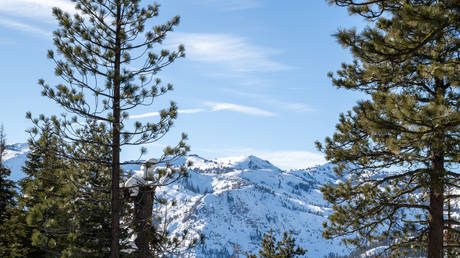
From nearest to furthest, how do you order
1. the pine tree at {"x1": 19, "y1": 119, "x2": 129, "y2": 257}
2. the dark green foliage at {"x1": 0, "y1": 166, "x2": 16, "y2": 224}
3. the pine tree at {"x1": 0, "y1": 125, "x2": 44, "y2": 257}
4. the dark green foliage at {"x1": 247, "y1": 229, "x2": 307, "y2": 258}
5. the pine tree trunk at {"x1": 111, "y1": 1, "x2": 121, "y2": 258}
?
the pine tree at {"x1": 19, "y1": 119, "x2": 129, "y2": 257}
the pine tree trunk at {"x1": 111, "y1": 1, "x2": 121, "y2": 258}
the pine tree at {"x1": 0, "y1": 125, "x2": 44, "y2": 257}
the dark green foliage at {"x1": 0, "y1": 166, "x2": 16, "y2": 224}
the dark green foliage at {"x1": 247, "y1": 229, "x2": 307, "y2": 258}

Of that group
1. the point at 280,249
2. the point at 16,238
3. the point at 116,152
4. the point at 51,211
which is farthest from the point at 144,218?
the point at 280,249

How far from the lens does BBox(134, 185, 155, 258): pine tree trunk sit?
9.50m

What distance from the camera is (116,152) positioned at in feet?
32.3

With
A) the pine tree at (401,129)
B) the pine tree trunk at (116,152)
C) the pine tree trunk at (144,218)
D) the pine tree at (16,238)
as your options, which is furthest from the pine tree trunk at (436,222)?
the pine tree at (16,238)

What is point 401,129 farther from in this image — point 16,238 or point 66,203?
point 16,238

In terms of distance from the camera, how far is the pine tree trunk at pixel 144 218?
9500 mm

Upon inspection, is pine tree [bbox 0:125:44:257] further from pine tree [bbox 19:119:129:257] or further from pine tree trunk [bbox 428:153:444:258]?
pine tree trunk [bbox 428:153:444:258]

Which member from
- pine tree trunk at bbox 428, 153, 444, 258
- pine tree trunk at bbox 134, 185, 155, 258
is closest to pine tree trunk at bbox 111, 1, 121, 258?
pine tree trunk at bbox 134, 185, 155, 258

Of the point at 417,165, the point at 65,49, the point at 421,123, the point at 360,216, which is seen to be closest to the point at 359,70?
the point at 417,165

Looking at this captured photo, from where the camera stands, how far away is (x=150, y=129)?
1001cm

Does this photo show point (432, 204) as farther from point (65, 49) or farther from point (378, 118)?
point (65, 49)

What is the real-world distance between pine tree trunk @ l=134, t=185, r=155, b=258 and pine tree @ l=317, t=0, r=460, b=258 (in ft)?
16.4

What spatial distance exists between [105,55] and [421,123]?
709cm

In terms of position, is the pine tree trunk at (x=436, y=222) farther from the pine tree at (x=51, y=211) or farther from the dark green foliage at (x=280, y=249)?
the dark green foliage at (x=280, y=249)
